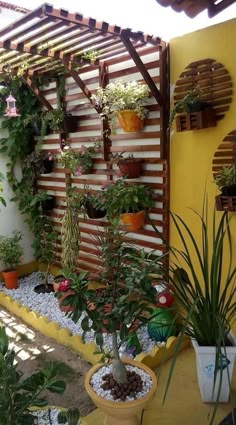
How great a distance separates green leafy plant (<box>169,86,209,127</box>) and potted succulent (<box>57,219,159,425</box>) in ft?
3.77

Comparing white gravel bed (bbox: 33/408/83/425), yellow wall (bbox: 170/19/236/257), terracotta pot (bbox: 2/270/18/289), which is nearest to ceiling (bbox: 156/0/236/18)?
yellow wall (bbox: 170/19/236/257)

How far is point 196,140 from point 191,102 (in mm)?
324

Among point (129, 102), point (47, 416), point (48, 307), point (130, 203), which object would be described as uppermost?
point (129, 102)

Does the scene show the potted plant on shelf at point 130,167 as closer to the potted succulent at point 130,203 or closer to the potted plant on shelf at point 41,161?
the potted succulent at point 130,203

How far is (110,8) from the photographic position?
8.86 feet

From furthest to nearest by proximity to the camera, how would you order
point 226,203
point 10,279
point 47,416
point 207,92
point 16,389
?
1. point 10,279
2. point 207,92
3. point 226,203
4. point 47,416
5. point 16,389

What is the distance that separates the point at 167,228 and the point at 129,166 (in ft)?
2.13

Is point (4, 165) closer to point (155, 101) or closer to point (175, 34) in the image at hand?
point (155, 101)

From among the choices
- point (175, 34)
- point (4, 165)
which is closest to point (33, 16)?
point (175, 34)

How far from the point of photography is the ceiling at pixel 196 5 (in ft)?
5.43

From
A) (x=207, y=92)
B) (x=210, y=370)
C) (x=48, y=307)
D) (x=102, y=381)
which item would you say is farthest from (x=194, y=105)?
(x=48, y=307)

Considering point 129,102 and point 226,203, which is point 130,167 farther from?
point 226,203

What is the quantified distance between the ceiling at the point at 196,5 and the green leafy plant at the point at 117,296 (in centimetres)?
117

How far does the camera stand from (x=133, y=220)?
3.04 metres
